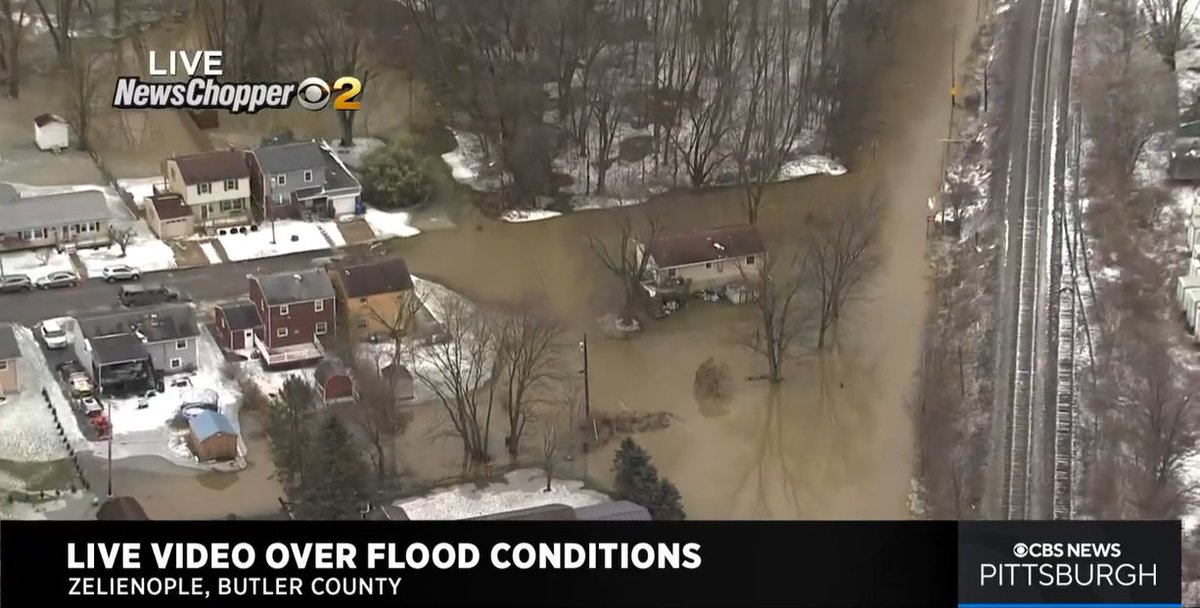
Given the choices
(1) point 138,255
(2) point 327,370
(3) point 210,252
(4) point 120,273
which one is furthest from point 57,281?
(2) point 327,370

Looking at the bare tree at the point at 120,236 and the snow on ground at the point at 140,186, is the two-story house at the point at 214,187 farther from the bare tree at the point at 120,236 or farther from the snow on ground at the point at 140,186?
the bare tree at the point at 120,236

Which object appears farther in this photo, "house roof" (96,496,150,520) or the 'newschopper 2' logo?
the 'newschopper 2' logo

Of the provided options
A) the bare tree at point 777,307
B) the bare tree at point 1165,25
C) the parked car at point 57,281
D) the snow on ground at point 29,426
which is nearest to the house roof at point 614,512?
the bare tree at point 777,307

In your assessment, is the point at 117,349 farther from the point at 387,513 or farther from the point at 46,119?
the point at 46,119

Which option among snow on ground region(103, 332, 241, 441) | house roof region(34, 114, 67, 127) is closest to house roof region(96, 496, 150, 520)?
snow on ground region(103, 332, 241, 441)

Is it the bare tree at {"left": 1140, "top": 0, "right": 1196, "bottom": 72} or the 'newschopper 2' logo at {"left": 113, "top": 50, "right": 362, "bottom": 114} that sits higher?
the bare tree at {"left": 1140, "top": 0, "right": 1196, "bottom": 72}

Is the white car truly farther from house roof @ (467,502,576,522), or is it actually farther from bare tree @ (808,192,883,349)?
bare tree @ (808,192,883,349)
